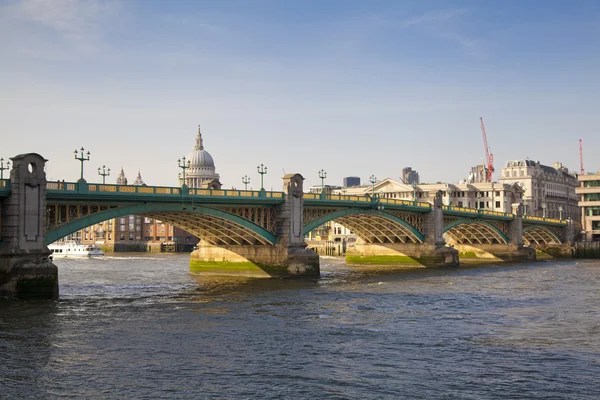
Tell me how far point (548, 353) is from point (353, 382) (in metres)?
10.0

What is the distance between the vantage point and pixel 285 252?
72875 mm

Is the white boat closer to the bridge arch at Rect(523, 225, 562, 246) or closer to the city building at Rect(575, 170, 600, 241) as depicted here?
the bridge arch at Rect(523, 225, 562, 246)

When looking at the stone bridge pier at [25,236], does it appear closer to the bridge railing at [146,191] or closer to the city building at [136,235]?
the bridge railing at [146,191]

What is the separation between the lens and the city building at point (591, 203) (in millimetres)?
140125

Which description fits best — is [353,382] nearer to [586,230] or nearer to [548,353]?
[548,353]

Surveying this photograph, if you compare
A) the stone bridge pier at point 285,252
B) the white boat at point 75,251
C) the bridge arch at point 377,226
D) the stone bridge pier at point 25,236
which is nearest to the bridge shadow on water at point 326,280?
the stone bridge pier at point 285,252

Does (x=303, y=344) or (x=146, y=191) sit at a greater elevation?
(x=146, y=191)

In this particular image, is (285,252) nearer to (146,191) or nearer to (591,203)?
(146,191)

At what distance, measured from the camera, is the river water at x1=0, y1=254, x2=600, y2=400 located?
85.7 ft

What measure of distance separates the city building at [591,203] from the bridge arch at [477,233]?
3054 cm

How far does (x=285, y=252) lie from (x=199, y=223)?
9047mm

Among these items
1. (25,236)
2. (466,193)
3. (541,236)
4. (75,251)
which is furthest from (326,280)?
(466,193)

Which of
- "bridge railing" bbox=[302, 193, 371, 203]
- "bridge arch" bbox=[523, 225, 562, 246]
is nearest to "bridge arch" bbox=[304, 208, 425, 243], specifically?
"bridge railing" bbox=[302, 193, 371, 203]

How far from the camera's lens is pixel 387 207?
88938 millimetres
